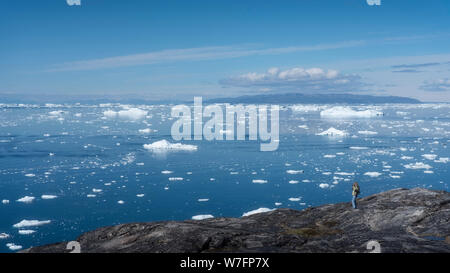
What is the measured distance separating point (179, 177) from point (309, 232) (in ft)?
64.9

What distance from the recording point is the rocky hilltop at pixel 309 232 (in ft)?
30.3

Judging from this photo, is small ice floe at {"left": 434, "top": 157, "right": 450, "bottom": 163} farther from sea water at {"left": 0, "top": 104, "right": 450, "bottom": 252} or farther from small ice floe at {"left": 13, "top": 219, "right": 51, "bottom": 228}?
small ice floe at {"left": 13, "top": 219, "right": 51, "bottom": 228}

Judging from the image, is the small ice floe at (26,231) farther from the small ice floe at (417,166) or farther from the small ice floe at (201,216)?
the small ice floe at (417,166)

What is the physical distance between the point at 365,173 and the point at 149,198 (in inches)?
661

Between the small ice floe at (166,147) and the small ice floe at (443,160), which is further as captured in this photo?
the small ice floe at (166,147)

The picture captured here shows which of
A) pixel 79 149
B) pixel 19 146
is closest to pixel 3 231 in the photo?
pixel 79 149

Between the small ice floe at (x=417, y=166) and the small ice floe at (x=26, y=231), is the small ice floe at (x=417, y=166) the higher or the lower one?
the higher one

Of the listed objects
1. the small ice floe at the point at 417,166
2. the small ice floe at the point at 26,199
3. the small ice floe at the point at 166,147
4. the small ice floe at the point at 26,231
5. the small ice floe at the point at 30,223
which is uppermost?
the small ice floe at the point at 166,147

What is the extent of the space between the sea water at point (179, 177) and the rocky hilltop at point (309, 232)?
7939 millimetres

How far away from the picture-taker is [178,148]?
Result: 1714 inches

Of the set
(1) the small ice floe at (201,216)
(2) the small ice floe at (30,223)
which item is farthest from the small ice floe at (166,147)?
(2) the small ice floe at (30,223)

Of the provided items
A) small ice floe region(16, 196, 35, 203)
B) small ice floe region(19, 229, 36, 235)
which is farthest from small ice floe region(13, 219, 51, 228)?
small ice floe region(16, 196, 35, 203)

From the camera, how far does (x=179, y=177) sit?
98.7 ft
